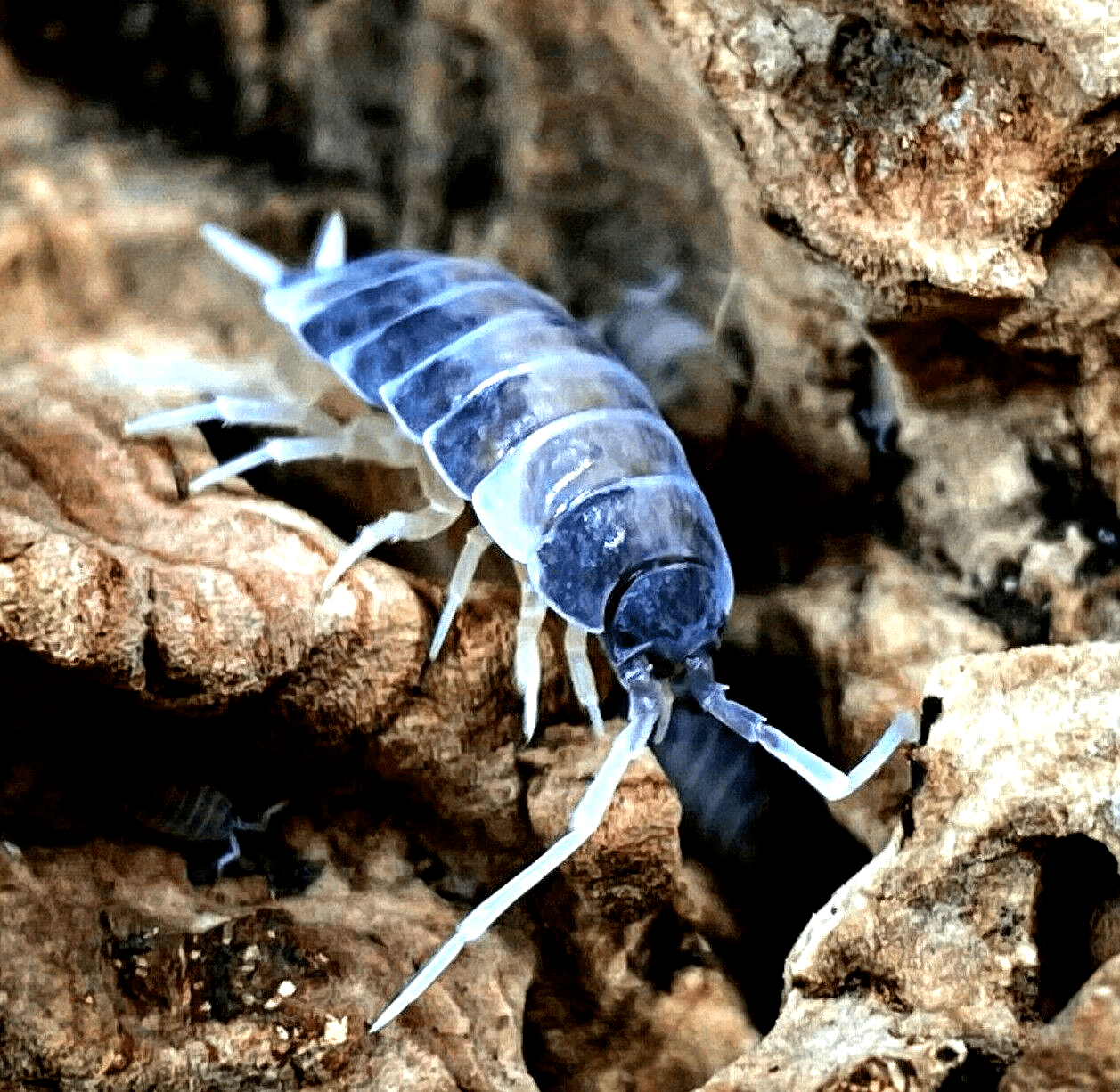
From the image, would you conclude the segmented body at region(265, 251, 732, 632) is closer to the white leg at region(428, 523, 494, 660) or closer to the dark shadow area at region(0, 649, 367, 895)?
the white leg at region(428, 523, 494, 660)

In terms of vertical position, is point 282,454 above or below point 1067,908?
below

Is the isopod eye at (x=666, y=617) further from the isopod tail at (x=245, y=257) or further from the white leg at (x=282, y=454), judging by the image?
the isopod tail at (x=245, y=257)

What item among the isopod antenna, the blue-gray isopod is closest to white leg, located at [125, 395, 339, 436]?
the blue-gray isopod

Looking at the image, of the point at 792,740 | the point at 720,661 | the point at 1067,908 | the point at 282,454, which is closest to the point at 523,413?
the point at 282,454

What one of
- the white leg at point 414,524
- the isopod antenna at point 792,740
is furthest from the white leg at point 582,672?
the white leg at point 414,524

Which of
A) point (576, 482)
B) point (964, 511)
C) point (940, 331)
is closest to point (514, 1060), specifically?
point (576, 482)

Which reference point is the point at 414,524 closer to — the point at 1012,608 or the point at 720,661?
the point at 720,661

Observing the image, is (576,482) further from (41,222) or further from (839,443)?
(41,222)
